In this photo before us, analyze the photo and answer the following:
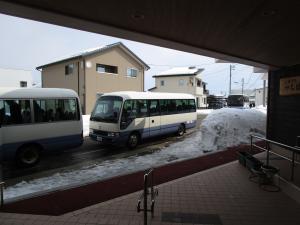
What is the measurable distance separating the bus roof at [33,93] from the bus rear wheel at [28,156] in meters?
1.73

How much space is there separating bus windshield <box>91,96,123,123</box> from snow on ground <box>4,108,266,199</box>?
214cm

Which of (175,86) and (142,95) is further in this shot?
(175,86)

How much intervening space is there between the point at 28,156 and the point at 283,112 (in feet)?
29.7

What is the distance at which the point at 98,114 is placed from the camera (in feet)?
40.5

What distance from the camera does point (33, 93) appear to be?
925cm

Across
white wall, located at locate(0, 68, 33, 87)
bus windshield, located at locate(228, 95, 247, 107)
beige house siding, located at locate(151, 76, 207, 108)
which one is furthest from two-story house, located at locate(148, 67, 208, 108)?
white wall, located at locate(0, 68, 33, 87)

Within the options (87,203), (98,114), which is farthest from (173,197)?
(98,114)

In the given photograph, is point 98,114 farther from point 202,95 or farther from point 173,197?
point 202,95

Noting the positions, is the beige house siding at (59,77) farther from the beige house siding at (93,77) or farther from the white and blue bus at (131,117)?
the white and blue bus at (131,117)

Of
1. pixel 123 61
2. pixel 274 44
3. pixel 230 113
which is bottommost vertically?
pixel 230 113

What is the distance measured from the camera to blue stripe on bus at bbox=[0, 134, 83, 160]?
855 cm

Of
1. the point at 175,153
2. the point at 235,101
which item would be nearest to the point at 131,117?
the point at 175,153

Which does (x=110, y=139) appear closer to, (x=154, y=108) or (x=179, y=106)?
(x=154, y=108)

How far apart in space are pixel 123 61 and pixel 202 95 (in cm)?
2824
